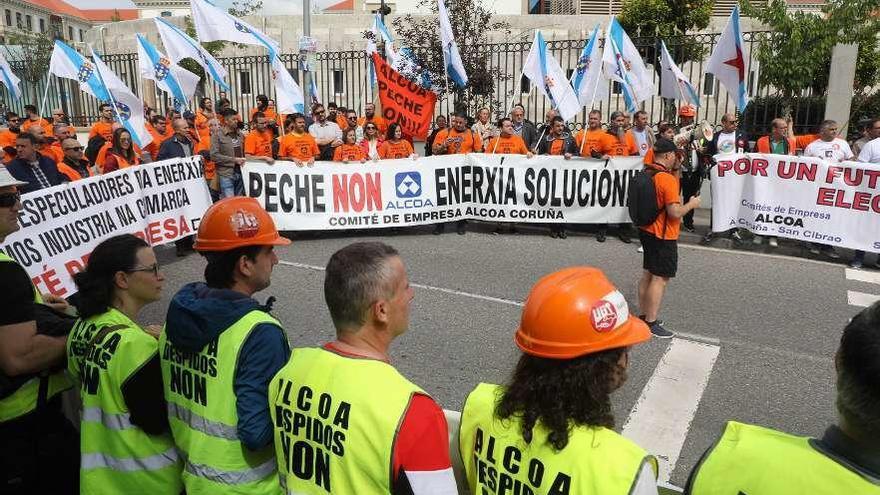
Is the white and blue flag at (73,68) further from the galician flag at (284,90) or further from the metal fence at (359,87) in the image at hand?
the metal fence at (359,87)

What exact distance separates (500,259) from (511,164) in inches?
81.7

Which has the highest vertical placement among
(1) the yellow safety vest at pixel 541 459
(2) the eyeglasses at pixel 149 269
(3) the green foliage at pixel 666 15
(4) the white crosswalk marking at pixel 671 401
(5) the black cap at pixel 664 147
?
(3) the green foliage at pixel 666 15

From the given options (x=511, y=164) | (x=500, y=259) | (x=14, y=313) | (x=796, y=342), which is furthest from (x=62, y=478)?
(x=511, y=164)

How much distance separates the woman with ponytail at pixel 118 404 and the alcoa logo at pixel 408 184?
8.07m

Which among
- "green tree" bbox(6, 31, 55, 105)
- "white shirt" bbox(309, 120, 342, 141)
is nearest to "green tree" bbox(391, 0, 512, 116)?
"white shirt" bbox(309, 120, 342, 141)

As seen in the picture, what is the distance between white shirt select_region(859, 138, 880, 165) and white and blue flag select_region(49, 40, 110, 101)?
1151cm

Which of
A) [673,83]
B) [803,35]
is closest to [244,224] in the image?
[673,83]

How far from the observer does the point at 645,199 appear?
615cm

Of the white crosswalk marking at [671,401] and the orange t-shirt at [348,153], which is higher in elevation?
the orange t-shirt at [348,153]

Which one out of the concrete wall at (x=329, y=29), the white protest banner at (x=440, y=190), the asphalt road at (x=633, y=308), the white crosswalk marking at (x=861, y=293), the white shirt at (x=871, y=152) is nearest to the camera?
the asphalt road at (x=633, y=308)

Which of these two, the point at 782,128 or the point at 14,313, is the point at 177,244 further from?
the point at 782,128

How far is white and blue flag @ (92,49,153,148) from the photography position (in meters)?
9.38

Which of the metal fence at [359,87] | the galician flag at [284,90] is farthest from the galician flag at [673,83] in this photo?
the galician flag at [284,90]

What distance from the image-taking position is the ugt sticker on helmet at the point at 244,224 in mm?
2553
